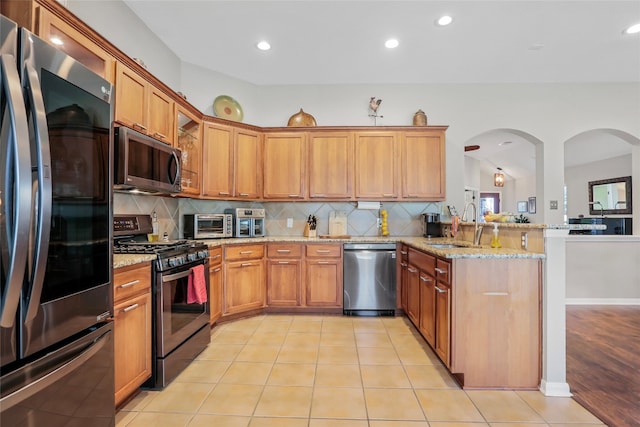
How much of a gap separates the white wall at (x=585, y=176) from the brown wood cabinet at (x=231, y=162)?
23.8 feet

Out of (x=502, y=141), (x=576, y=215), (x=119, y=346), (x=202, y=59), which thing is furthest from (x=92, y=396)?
(x=576, y=215)

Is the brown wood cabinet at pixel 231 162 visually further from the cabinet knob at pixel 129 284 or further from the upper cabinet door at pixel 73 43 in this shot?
the cabinet knob at pixel 129 284

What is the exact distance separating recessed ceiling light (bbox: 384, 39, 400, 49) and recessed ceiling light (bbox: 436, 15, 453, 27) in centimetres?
46

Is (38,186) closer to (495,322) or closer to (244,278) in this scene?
(495,322)

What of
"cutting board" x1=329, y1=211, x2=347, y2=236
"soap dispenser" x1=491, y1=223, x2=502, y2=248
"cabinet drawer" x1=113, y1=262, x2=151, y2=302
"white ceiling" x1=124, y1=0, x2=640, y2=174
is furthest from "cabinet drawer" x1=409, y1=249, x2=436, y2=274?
"white ceiling" x1=124, y1=0, x2=640, y2=174

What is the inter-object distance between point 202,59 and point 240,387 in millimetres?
3583

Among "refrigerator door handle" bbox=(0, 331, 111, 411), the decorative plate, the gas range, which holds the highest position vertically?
the decorative plate

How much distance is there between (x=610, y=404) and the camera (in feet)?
6.41

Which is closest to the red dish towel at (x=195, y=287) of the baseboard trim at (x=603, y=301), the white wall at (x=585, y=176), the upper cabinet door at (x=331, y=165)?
the upper cabinet door at (x=331, y=165)

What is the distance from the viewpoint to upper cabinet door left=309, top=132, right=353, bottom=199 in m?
4.00

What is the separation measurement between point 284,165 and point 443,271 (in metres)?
2.45

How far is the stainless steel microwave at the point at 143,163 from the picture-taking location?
2186mm

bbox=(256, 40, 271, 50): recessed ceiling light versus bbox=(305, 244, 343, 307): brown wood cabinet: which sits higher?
bbox=(256, 40, 271, 50): recessed ceiling light

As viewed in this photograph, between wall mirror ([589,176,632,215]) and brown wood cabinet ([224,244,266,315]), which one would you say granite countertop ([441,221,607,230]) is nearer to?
brown wood cabinet ([224,244,266,315])
